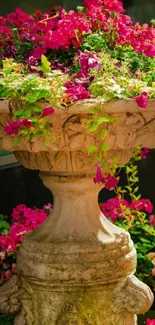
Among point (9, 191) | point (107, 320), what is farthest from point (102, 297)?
point (9, 191)

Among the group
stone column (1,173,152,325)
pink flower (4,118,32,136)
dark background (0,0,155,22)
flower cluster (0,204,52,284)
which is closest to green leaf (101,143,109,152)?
pink flower (4,118,32,136)

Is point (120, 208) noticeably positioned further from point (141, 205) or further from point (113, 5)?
point (113, 5)

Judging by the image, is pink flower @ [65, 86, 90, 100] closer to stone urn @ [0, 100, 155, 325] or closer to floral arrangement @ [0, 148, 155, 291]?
stone urn @ [0, 100, 155, 325]

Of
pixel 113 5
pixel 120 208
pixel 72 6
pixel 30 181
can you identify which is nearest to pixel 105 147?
pixel 113 5

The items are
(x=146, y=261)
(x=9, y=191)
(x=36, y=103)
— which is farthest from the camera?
(x=9, y=191)

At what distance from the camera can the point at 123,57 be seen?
13.1ft

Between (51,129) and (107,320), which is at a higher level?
(51,129)

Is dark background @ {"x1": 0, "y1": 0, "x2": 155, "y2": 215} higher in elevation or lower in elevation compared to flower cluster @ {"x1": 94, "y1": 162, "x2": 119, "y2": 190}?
lower

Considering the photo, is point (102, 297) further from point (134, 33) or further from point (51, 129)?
point (134, 33)

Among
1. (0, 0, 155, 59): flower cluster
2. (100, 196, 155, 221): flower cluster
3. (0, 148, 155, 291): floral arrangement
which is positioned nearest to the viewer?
(0, 0, 155, 59): flower cluster

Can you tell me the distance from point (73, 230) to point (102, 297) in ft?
1.03

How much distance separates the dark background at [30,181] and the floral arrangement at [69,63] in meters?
2.23

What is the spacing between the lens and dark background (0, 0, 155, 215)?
644 centimetres

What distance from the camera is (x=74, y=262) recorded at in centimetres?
396
